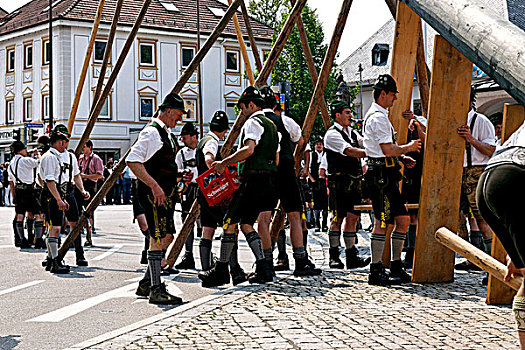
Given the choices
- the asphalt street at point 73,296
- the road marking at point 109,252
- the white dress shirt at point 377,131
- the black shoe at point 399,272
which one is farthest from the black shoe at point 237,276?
the road marking at point 109,252

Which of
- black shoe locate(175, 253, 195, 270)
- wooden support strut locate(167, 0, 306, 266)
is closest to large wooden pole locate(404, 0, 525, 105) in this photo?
wooden support strut locate(167, 0, 306, 266)

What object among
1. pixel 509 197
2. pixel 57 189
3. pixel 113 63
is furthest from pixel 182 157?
pixel 113 63

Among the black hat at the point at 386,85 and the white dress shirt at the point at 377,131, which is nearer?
the white dress shirt at the point at 377,131

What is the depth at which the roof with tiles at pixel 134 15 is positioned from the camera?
49969 mm

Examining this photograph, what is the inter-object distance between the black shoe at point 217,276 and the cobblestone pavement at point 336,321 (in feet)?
2.30

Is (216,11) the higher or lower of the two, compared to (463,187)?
higher

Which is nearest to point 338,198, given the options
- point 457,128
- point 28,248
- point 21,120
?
point 457,128

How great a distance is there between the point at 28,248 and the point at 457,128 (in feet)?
30.4

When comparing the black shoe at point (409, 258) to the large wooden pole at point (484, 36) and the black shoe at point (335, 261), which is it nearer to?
the black shoe at point (335, 261)

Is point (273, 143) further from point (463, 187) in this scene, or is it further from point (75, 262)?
point (75, 262)

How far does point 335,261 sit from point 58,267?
3.74m

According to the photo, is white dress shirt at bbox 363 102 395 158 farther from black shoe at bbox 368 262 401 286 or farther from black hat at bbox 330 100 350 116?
black hat at bbox 330 100 350 116

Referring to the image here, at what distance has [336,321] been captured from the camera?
6500 mm

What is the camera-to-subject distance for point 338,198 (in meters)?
10.5
